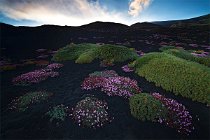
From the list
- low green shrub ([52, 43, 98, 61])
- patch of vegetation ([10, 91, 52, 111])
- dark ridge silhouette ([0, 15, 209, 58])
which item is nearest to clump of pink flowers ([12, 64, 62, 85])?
patch of vegetation ([10, 91, 52, 111])

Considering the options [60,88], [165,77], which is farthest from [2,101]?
[165,77]

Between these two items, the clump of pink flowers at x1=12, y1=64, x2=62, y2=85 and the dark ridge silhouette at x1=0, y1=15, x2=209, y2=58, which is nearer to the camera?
the clump of pink flowers at x1=12, y1=64, x2=62, y2=85

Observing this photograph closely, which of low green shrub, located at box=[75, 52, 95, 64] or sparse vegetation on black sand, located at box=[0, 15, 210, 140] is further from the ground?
sparse vegetation on black sand, located at box=[0, 15, 210, 140]

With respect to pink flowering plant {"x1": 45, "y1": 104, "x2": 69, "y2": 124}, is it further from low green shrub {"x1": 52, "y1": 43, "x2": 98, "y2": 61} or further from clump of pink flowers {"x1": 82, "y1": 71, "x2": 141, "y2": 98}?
low green shrub {"x1": 52, "y1": 43, "x2": 98, "y2": 61}

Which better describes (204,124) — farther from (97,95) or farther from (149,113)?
(97,95)

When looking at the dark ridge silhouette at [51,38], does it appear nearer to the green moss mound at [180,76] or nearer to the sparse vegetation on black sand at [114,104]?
the sparse vegetation on black sand at [114,104]
